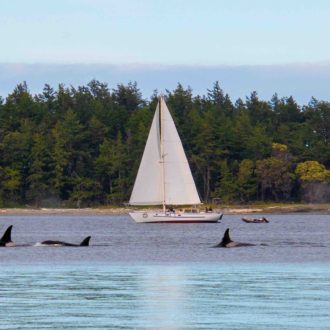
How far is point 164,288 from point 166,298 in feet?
11.7

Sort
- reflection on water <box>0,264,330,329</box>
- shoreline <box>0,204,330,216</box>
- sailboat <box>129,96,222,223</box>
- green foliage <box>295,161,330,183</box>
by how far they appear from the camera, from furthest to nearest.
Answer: green foliage <box>295,161,330,183</box> → shoreline <box>0,204,330,216</box> → sailboat <box>129,96,222,223</box> → reflection on water <box>0,264,330,329</box>

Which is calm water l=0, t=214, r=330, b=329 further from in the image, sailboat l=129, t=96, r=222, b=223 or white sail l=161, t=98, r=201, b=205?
white sail l=161, t=98, r=201, b=205

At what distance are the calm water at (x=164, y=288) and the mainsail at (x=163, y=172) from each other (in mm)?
43820

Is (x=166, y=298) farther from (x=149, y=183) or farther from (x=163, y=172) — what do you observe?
(x=163, y=172)

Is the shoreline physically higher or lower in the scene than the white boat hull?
higher

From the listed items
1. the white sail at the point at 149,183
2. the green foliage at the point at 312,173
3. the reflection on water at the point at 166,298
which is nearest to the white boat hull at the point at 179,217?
the white sail at the point at 149,183

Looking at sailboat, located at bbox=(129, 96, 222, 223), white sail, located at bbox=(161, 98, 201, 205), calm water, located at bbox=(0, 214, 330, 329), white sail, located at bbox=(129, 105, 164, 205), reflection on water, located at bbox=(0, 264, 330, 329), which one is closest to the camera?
reflection on water, located at bbox=(0, 264, 330, 329)

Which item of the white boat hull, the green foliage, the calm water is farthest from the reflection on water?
the green foliage

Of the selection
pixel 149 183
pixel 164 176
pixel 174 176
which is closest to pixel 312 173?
pixel 174 176

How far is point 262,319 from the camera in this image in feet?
113

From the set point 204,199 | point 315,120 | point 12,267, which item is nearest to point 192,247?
point 12,267

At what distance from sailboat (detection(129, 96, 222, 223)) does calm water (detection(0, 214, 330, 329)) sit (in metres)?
43.8

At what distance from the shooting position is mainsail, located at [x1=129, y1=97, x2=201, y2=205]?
382 ft

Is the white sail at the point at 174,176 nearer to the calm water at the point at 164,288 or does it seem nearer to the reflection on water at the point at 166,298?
the calm water at the point at 164,288
